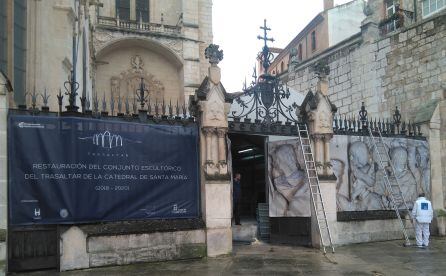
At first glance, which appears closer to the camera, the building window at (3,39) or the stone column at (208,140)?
the stone column at (208,140)

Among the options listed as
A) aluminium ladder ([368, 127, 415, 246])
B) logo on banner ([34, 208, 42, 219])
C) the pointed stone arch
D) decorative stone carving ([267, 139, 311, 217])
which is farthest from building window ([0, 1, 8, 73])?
the pointed stone arch

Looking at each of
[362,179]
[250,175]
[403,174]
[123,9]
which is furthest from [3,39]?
[123,9]

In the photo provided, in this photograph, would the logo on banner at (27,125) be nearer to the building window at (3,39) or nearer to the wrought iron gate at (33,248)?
the wrought iron gate at (33,248)

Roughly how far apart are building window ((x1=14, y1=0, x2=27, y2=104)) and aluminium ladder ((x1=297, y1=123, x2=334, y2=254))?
24.1 feet

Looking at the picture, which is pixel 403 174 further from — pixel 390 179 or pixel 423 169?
pixel 423 169

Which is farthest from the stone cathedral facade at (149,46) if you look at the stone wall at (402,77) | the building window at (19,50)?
the building window at (19,50)

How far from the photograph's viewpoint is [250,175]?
16797mm

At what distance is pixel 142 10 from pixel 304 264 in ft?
90.2

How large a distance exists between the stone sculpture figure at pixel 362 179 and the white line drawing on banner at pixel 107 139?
20.8 feet

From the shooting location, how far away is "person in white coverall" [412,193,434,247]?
11641 millimetres

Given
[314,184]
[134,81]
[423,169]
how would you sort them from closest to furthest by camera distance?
[314,184]
[423,169]
[134,81]

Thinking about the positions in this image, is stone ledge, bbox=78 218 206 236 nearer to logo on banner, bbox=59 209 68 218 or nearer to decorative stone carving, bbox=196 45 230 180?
logo on banner, bbox=59 209 68 218

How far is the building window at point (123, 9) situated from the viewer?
32.3m

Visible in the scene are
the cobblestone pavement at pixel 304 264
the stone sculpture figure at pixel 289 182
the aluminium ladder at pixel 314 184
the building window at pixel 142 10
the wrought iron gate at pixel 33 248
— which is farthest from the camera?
the building window at pixel 142 10
